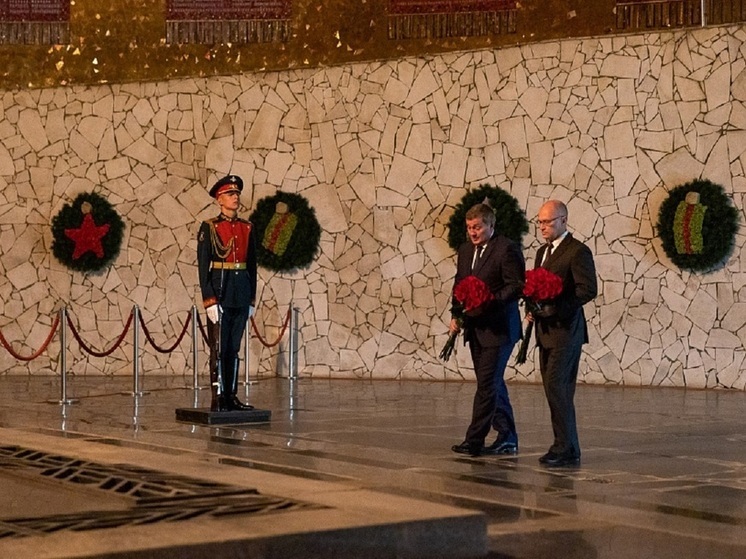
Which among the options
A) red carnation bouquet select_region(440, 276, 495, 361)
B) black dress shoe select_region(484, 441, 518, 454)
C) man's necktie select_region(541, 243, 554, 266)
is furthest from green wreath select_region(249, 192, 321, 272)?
man's necktie select_region(541, 243, 554, 266)

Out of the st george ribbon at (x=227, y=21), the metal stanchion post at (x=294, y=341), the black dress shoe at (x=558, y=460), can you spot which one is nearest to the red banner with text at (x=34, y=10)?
the st george ribbon at (x=227, y=21)

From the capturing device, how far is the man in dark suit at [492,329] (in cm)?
862

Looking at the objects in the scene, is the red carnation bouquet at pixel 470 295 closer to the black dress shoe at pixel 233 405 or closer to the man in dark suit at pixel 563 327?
the man in dark suit at pixel 563 327

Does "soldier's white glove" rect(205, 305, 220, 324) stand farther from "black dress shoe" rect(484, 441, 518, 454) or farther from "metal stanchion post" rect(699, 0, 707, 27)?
"metal stanchion post" rect(699, 0, 707, 27)

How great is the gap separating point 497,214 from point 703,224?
7.57 ft

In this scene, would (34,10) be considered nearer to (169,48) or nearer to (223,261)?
(169,48)

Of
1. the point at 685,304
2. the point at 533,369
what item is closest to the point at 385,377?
the point at 533,369

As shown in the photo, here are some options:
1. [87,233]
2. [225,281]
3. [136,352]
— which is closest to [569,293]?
[225,281]

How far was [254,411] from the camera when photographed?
1068 centimetres

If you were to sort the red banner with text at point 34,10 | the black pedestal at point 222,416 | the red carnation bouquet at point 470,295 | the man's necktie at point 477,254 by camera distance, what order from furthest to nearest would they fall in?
1. the red banner with text at point 34,10
2. the black pedestal at point 222,416
3. the man's necktie at point 477,254
4. the red carnation bouquet at point 470,295

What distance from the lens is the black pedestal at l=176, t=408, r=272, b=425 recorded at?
10453 mm

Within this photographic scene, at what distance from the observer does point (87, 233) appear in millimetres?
16062

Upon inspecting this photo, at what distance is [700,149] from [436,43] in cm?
335

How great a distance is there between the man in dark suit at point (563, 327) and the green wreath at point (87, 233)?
29.3 feet
